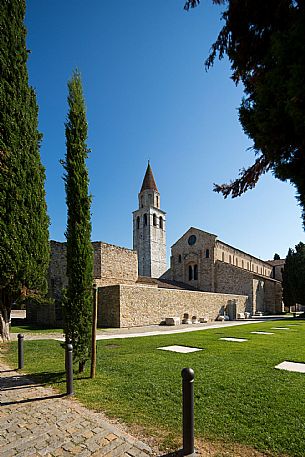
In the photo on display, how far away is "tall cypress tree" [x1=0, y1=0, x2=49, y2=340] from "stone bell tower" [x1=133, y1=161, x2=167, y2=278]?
41.0 m

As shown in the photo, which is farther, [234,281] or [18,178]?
[234,281]

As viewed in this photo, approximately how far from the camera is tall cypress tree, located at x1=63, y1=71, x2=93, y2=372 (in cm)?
633

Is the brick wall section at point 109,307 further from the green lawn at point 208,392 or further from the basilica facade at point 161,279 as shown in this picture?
the green lawn at point 208,392

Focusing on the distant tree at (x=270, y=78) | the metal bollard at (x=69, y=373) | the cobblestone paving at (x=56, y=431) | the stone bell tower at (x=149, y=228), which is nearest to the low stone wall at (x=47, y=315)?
the metal bollard at (x=69, y=373)

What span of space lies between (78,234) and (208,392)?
4204 mm

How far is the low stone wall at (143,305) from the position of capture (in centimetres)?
1805

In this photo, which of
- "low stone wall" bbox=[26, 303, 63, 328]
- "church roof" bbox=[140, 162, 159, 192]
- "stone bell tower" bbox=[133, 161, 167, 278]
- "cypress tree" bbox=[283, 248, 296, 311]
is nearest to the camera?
"low stone wall" bbox=[26, 303, 63, 328]

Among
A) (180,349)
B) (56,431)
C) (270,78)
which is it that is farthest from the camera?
(180,349)

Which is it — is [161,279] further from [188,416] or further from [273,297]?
[188,416]

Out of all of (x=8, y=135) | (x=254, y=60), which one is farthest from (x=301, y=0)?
(x=8, y=135)

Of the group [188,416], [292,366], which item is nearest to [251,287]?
[292,366]

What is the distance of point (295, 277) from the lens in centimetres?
3503

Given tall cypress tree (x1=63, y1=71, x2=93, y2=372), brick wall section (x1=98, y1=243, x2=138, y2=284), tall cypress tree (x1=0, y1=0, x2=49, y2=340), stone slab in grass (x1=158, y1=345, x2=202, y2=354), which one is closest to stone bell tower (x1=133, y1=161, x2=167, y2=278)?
brick wall section (x1=98, y1=243, x2=138, y2=284)

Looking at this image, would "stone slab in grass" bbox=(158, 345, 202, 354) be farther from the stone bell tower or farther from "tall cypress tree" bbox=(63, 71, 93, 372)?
the stone bell tower
